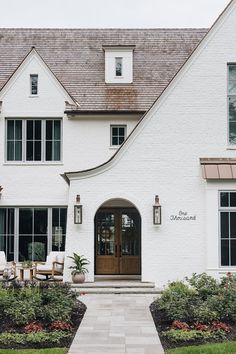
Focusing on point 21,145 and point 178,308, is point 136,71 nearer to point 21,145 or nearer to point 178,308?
point 21,145

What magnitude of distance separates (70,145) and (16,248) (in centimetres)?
456

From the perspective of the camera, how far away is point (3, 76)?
2902 centimetres

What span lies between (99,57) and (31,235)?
28.3ft

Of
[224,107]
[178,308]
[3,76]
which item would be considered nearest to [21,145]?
[3,76]

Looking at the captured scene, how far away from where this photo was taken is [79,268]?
70.1 ft

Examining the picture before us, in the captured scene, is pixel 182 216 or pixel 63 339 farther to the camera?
pixel 182 216

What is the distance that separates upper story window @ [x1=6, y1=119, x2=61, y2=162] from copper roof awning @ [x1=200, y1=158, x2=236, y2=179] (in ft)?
24.5

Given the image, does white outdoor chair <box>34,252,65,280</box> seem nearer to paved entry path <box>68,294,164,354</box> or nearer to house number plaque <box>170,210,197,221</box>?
paved entry path <box>68,294,164,354</box>

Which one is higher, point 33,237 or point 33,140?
point 33,140

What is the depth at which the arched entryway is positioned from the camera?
78.5ft

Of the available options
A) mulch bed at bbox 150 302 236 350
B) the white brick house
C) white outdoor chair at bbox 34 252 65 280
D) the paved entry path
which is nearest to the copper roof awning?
the white brick house

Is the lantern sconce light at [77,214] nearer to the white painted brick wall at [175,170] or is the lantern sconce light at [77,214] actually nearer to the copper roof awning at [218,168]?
the white painted brick wall at [175,170]

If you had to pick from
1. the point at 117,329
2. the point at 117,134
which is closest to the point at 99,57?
the point at 117,134

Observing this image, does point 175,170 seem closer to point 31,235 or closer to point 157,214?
point 157,214
